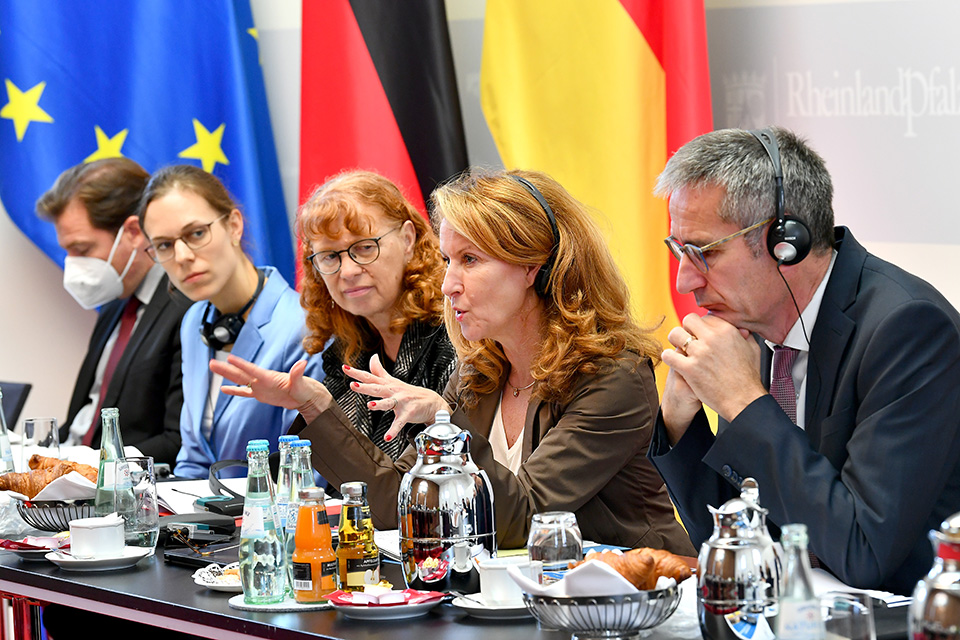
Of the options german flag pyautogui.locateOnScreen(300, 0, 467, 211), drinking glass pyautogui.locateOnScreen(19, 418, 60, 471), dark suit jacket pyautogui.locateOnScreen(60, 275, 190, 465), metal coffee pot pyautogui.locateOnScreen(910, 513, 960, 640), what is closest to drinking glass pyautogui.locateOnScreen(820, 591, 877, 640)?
metal coffee pot pyautogui.locateOnScreen(910, 513, 960, 640)

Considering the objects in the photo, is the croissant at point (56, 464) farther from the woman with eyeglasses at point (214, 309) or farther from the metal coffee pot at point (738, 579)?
the metal coffee pot at point (738, 579)

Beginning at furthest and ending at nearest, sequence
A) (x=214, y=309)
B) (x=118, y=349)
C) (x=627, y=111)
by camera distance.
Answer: (x=118, y=349)
(x=214, y=309)
(x=627, y=111)

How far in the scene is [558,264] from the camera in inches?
93.8

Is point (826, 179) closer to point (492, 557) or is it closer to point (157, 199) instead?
point (492, 557)

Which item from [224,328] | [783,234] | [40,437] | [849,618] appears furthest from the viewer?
[224,328]

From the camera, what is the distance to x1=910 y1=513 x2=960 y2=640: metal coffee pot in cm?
111

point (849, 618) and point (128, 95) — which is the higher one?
point (128, 95)

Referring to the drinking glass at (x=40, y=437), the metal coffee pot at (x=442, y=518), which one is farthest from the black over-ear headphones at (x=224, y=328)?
the metal coffee pot at (x=442, y=518)

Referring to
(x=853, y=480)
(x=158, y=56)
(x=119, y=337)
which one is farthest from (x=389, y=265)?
(x=158, y=56)

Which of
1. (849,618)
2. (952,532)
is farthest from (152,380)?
(952,532)

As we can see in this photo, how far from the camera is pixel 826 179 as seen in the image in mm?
1911

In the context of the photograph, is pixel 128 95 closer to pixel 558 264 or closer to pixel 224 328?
pixel 224 328

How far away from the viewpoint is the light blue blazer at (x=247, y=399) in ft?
11.1

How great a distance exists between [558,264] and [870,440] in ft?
2.80
